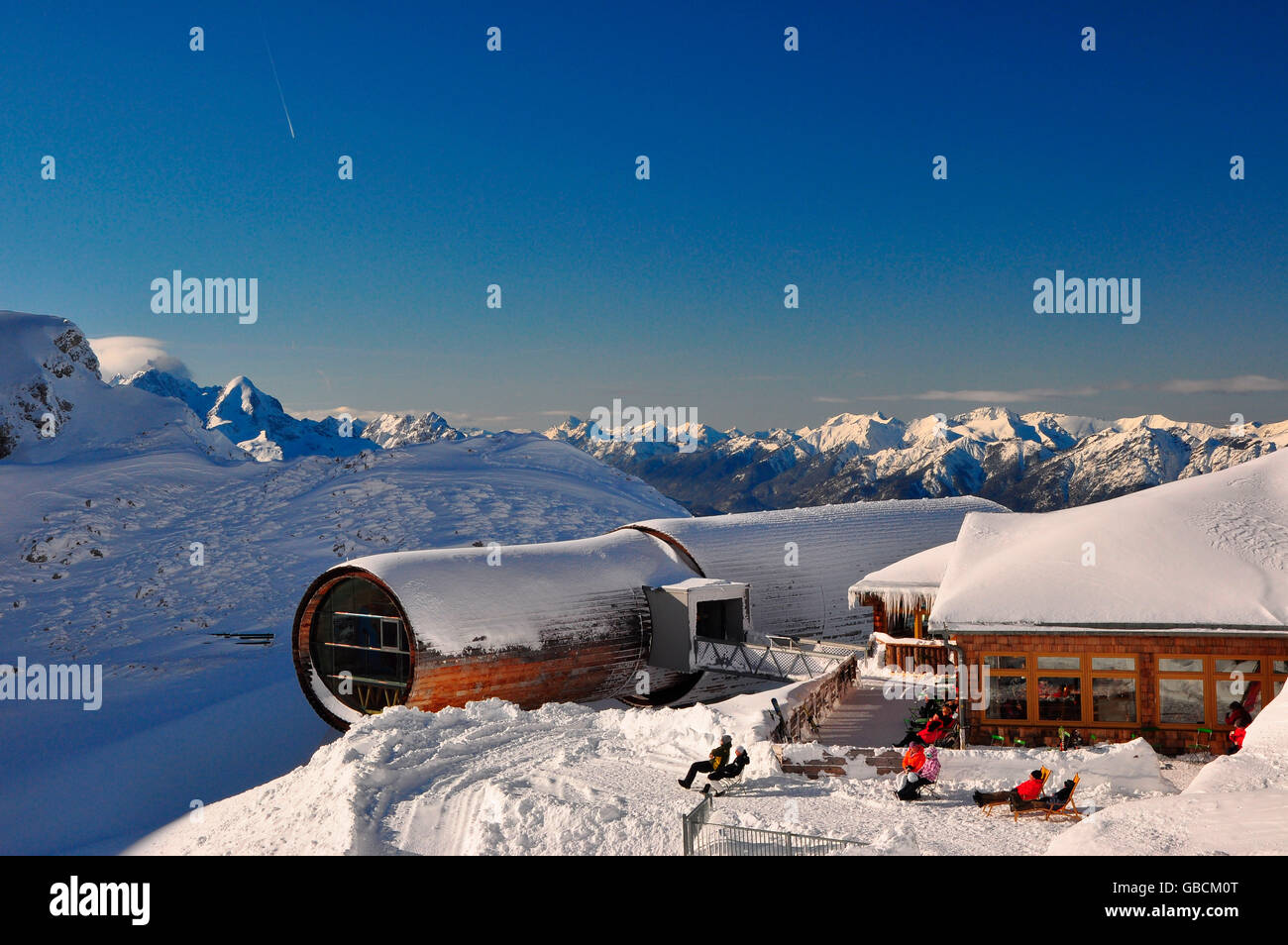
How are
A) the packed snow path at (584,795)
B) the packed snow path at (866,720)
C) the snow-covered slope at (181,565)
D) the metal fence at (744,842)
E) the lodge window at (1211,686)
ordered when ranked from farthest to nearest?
the snow-covered slope at (181,565) → the packed snow path at (866,720) → the lodge window at (1211,686) → the packed snow path at (584,795) → the metal fence at (744,842)

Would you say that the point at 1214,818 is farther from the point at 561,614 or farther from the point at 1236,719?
the point at 561,614

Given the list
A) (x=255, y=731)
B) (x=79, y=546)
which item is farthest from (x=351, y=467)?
(x=255, y=731)

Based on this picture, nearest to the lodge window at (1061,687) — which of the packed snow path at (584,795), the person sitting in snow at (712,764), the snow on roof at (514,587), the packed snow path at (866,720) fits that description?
the packed snow path at (584,795)

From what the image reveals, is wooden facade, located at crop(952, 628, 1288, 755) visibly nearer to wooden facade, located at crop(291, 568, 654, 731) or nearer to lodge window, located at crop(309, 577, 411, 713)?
wooden facade, located at crop(291, 568, 654, 731)

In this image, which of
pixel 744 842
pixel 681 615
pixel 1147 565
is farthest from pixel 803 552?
pixel 744 842

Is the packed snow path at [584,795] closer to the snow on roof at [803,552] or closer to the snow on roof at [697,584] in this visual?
the snow on roof at [697,584]
